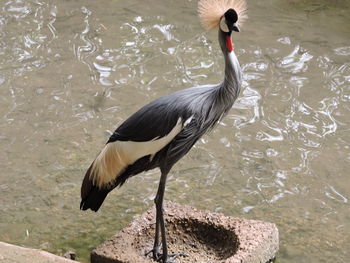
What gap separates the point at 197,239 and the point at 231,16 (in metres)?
1.24

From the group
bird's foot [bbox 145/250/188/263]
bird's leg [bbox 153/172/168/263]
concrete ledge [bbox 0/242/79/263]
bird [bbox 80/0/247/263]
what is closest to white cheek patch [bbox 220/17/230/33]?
bird [bbox 80/0/247/263]

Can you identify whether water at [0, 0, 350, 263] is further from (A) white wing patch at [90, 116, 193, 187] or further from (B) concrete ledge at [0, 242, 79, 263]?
(B) concrete ledge at [0, 242, 79, 263]

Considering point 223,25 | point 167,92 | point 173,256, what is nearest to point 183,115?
point 223,25

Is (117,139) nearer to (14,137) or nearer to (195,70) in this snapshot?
(14,137)

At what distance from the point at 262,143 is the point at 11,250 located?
2.51 meters

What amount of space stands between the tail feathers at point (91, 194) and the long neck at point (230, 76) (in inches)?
31.9

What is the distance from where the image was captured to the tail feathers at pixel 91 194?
350cm

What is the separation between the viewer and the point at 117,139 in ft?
11.1

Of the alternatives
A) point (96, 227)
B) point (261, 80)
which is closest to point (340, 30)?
point (261, 80)

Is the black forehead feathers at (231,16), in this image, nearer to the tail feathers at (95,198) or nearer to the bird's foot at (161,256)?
the tail feathers at (95,198)

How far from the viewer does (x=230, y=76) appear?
3209 millimetres

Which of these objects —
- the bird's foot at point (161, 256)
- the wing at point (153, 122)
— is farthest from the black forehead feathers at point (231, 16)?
the bird's foot at point (161, 256)

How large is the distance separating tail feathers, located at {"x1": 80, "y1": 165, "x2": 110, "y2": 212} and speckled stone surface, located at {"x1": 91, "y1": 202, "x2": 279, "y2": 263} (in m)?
0.20

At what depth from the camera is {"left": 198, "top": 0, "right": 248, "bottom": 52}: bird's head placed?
319 cm
